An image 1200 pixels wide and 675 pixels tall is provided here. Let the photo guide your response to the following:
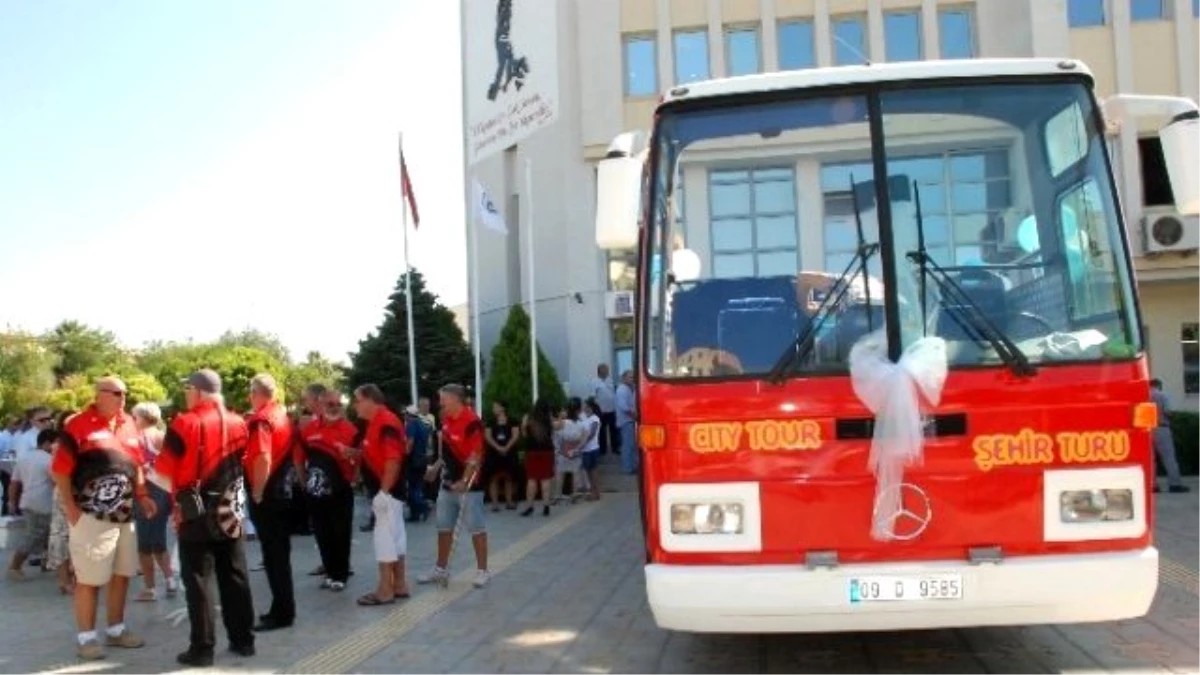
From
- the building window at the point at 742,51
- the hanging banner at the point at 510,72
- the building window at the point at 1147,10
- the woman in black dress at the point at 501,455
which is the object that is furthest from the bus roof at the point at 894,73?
the building window at the point at 1147,10

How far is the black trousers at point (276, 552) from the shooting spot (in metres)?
8.23

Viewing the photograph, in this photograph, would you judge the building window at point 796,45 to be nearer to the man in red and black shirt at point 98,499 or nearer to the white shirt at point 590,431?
the white shirt at point 590,431

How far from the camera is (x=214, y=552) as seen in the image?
7227 mm

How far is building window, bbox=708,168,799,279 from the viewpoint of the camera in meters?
5.83

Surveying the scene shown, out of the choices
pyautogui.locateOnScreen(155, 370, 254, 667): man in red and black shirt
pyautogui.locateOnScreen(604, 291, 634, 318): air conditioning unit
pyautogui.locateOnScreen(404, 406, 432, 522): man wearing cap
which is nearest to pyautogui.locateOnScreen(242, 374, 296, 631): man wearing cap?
pyautogui.locateOnScreen(155, 370, 254, 667): man in red and black shirt

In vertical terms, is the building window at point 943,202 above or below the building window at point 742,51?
below

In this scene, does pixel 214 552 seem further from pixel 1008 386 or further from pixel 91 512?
pixel 1008 386

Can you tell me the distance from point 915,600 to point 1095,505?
0.96m

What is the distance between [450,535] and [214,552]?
2.84 metres

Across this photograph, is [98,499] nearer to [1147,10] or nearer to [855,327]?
[855,327]

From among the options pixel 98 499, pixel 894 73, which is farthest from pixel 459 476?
pixel 894 73

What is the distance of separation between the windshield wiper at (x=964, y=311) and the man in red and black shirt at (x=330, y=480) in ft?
19.6

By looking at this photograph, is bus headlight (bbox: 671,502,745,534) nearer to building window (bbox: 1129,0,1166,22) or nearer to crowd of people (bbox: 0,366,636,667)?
crowd of people (bbox: 0,366,636,667)

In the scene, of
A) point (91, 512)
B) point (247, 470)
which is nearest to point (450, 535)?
point (247, 470)
